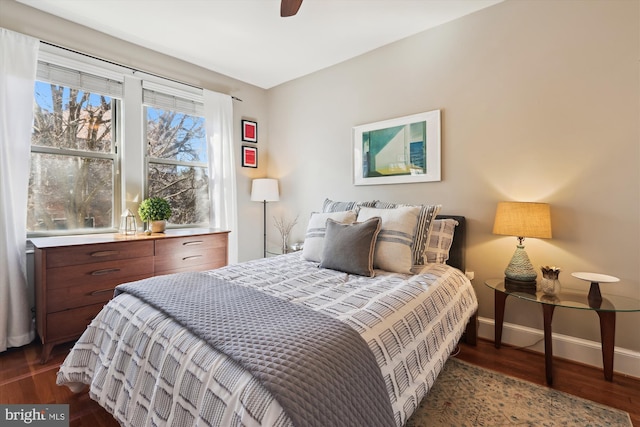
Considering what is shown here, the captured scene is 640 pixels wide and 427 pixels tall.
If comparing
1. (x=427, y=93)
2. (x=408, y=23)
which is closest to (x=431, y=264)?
(x=427, y=93)

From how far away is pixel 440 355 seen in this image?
1.51 m

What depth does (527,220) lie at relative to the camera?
193cm

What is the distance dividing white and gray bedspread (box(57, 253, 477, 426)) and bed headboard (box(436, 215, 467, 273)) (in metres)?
0.50

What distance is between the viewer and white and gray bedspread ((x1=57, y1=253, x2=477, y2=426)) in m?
0.90

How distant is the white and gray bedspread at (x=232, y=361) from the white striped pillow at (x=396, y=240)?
0.11m

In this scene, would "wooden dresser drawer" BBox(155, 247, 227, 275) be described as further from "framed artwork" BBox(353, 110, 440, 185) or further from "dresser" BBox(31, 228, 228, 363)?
"framed artwork" BBox(353, 110, 440, 185)

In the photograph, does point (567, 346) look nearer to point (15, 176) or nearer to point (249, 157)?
point (249, 157)

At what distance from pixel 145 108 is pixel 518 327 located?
3.88 m

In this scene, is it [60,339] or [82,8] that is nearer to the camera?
[60,339]

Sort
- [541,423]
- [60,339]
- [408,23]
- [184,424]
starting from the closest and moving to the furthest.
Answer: [184,424]
[541,423]
[60,339]
[408,23]

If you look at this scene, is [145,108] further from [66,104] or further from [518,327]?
[518,327]

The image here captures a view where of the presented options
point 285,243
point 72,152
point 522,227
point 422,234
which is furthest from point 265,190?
point 522,227

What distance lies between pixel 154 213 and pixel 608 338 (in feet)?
11.5

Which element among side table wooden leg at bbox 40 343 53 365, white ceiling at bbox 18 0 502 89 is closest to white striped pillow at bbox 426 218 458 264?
white ceiling at bbox 18 0 502 89
